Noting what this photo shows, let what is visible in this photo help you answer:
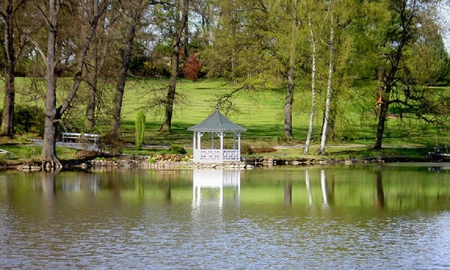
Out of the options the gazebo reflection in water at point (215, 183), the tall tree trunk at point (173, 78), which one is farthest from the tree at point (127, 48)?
the gazebo reflection in water at point (215, 183)

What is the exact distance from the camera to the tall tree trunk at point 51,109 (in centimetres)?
3781

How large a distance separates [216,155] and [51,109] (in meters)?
9.10

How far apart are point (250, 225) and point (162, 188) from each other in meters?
9.60

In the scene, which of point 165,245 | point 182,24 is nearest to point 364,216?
point 165,245

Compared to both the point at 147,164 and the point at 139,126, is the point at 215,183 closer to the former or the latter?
A: the point at 147,164

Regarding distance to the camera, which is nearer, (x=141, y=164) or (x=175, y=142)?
(x=141, y=164)

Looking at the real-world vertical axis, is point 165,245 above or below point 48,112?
below

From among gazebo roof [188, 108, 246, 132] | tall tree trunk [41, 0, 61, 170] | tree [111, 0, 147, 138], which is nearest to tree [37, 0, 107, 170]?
tall tree trunk [41, 0, 61, 170]

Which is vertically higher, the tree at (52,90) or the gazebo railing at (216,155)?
the tree at (52,90)

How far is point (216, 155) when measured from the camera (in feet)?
133

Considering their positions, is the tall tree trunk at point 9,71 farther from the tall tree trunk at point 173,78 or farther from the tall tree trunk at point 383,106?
the tall tree trunk at point 383,106

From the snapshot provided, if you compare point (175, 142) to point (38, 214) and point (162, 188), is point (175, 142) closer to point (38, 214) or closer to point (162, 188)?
point (162, 188)

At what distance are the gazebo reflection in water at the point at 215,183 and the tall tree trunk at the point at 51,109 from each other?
7.38 meters

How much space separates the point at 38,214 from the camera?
22859 mm
